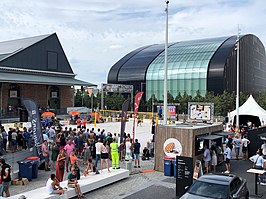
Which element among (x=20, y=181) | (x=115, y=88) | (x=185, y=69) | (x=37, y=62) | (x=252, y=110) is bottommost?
(x=20, y=181)

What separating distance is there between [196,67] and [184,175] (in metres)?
62.5

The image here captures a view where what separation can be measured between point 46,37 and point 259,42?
2466 inches

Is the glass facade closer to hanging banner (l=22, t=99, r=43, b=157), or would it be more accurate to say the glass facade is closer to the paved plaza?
the paved plaza

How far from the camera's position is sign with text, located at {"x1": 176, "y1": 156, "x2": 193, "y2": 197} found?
11305 mm

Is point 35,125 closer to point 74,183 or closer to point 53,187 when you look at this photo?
point 74,183

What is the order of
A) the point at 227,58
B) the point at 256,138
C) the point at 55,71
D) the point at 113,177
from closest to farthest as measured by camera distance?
the point at 113,177, the point at 256,138, the point at 55,71, the point at 227,58

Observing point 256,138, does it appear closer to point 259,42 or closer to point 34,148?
point 34,148

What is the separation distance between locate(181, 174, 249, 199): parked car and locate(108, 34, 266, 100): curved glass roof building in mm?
57781

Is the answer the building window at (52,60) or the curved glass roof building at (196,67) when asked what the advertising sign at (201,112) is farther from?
the curved glass roof building at (196,67)

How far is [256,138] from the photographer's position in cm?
1955

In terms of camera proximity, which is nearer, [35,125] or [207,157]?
[35,125]

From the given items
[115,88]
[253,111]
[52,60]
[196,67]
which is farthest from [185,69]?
[253,111]

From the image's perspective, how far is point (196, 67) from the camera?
71.7 m

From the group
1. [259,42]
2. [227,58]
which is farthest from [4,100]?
[259,42]
